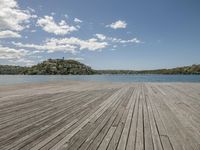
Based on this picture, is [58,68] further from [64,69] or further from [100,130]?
[100,130]

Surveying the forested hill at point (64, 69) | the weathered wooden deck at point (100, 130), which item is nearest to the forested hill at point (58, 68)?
the forested hill at point (64, 69)

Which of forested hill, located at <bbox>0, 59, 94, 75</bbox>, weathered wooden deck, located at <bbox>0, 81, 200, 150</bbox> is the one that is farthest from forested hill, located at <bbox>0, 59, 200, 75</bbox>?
weathered wooden deck, located at <bbox>0, 81, 200, 150</bbox>

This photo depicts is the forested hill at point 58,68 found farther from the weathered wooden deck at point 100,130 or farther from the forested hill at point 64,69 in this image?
the weathered wooden deck at point 100,130

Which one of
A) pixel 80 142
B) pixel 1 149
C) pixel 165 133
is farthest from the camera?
pixel 165 133

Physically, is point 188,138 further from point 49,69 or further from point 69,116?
point 49,69

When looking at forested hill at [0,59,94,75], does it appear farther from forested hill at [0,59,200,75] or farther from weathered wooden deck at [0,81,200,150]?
weathered wooden deck at [0,81,200,150]

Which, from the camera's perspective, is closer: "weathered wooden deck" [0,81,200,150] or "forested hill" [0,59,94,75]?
"weathered wooden deck" [0,81,200,150]

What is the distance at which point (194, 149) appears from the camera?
2912mm

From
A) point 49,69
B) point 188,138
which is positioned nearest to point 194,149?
point 188,138

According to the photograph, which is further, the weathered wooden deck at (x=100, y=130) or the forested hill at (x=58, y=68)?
the forested hill at (x=58, y=68)

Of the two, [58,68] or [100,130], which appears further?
[58,68]

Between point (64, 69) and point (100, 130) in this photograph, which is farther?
point (64, 69)

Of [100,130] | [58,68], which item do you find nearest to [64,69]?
[58,68]

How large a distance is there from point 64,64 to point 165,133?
138 m
